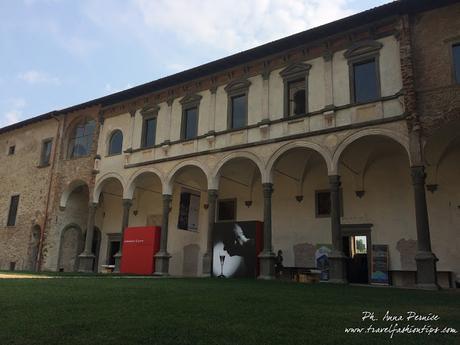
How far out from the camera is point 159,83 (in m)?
19.1

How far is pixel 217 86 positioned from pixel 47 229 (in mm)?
12114

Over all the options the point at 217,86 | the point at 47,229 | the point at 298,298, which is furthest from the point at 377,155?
the point at 47,229

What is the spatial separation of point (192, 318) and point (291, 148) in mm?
10441

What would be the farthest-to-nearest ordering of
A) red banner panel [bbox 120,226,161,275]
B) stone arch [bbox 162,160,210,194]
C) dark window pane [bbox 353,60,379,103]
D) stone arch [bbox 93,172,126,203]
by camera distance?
stone arch [bbox 93,172,126,203]
red banner panel [bbox 120,226,161,275]
stone arch [bbox 162,160,210,194]
dark window pane [bbox 353,60,379,103]

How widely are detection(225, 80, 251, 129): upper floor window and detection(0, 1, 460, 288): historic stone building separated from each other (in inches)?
1.8

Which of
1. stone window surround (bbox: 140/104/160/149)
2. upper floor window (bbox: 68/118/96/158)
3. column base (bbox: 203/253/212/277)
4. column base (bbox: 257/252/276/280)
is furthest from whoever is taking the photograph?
upper floor window (bbox: 68/118/96/158)

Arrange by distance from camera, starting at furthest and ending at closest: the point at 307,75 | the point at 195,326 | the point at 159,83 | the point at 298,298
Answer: the point at 159,83, the point at 307,75, the point at 298,298, the point at 195,326

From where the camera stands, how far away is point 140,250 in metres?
17.7

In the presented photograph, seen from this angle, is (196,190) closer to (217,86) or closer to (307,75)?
(217,86)

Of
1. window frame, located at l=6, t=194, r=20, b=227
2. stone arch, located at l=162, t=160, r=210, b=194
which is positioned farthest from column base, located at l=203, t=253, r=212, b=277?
window frame, located at l=6, t=194, r=20, b=227

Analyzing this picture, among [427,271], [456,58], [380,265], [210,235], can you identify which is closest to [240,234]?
[210,235]

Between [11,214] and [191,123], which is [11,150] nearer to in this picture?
[11,214]

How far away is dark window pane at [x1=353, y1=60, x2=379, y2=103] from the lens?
13773mm

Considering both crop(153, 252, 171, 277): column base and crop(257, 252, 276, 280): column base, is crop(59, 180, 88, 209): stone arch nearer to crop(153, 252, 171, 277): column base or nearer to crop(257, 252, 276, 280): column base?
crop(153, 252, 171, 277): column base
